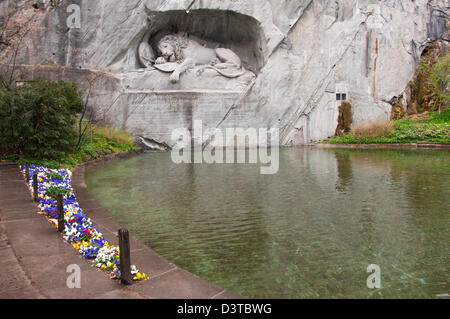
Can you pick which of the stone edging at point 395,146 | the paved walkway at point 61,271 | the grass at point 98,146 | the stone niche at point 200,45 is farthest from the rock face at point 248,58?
the paved walkway at point 61,271

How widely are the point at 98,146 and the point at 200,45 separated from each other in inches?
358

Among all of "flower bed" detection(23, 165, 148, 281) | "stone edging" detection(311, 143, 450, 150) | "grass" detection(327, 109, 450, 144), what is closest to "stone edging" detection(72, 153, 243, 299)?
"flower bed" detection(23, 165, 148, 281)

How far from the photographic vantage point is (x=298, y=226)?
494 centimetres

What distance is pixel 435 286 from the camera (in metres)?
3.17

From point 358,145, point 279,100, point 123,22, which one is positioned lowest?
point 358,145

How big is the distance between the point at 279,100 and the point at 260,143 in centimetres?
255

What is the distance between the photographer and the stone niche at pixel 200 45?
17500 millimetres

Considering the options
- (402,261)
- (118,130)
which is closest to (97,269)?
(402,261)

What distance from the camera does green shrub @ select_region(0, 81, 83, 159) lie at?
29.5 feet

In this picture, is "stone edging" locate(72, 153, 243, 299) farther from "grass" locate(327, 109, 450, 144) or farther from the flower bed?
"grass" locate(327, 109, 450, 144)

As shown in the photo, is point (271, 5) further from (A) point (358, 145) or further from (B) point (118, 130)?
(B) point (118, 130)

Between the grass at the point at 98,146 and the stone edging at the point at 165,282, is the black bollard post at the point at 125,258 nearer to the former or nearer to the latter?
the stone edging at the point at 165,282
